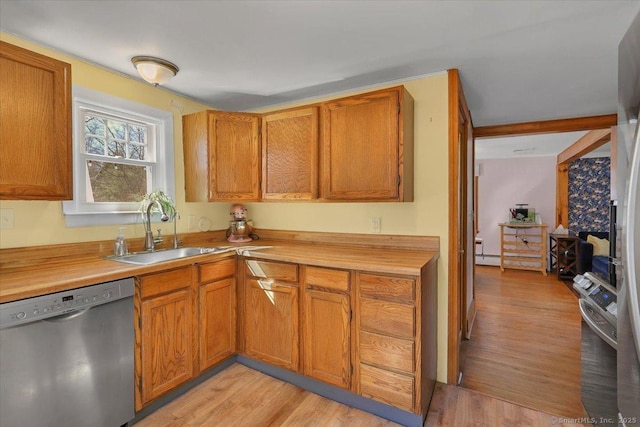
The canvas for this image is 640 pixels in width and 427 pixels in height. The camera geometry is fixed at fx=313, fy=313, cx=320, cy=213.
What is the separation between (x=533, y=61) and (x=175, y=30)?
7.51 ft

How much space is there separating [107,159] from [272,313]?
1717 mm

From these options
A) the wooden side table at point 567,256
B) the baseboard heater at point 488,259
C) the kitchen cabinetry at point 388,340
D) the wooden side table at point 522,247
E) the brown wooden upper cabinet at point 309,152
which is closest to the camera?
the kitchen cabinetry at point 388,340

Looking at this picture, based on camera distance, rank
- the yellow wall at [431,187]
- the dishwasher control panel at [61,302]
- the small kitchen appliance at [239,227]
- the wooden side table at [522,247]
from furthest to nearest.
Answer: the wooden side table at [522,247]
the small kitchen appliance at [239,227]
the yellow wall at [431,187]
the dishwasher control panel at [61,302]

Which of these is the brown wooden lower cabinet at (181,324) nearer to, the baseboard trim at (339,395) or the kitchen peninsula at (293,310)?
the kitchen peninsula at (293,310)

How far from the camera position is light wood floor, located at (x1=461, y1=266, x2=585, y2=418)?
2.18m

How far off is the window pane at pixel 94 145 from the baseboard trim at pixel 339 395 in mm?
1932

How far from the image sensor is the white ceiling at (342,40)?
157 cm

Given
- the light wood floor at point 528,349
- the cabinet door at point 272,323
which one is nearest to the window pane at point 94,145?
the cabinet door at point 272,323

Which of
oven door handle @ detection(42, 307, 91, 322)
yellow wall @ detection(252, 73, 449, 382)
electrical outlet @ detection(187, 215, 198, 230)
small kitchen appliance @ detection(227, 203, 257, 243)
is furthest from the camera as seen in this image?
small kitchen appliance @ detection(227, 203, 257, 243)

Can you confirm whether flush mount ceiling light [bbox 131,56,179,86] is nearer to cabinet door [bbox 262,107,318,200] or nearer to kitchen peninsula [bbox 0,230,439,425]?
cabinet door [bbox 262,107,318,200]

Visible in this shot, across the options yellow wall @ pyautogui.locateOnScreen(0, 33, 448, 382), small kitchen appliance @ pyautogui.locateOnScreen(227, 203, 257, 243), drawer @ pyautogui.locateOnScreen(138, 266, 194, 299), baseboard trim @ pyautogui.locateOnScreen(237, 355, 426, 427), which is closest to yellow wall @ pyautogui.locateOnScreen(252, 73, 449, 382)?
yellow wall @ pyautogui.locateOnScreen(0, 33, 448, 382)

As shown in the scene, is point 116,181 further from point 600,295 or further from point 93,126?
point 600,295

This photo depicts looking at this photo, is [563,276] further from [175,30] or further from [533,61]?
[175,30]

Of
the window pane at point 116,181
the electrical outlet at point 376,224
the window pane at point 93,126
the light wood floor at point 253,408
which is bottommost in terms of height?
the light wood floor at point 253,408
